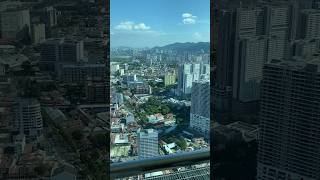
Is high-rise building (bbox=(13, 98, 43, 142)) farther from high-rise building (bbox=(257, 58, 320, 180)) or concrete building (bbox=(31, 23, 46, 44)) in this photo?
high-rise building (bbox=(257, 58, 320, 180))

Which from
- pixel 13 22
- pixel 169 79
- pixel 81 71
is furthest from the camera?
pixel 169 79

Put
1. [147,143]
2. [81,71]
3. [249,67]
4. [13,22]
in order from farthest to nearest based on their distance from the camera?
1. [249,67]
2. [147,143]
3. [81,71]
4. [13,22]

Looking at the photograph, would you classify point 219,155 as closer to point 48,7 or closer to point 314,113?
point 314,113

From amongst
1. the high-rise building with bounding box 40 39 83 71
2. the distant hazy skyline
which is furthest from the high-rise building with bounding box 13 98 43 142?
the distant hazy skyline

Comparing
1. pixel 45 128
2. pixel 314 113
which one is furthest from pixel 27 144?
pixel 314 113

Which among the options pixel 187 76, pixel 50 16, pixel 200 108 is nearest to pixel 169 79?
pixel 187 76

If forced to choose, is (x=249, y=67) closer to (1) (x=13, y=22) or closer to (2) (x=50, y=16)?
(2) (x=50, y=16)
